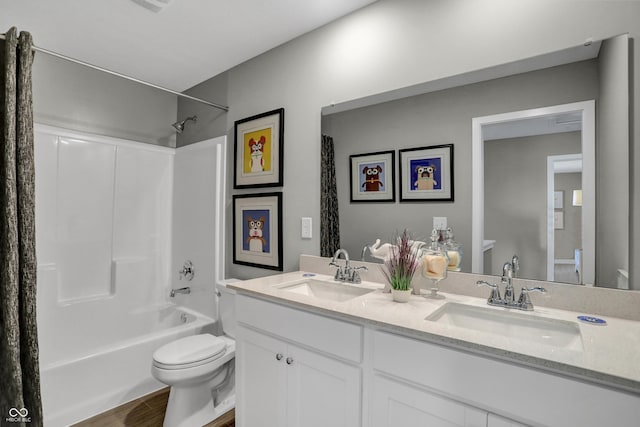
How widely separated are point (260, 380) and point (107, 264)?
1.77 m

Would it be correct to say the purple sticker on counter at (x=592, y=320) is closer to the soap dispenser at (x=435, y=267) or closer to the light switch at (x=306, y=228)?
the soap dispenser at (x=435, y=267)

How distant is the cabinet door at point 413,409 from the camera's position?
3.00ft

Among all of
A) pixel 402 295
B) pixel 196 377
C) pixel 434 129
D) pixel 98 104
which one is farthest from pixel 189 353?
pixel 98 104

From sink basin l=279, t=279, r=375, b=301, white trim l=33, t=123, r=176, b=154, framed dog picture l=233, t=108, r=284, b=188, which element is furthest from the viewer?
white trim l=33, t=123, r=176, b=154

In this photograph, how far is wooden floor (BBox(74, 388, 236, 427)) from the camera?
1.90 m

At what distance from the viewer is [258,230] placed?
2238 mm

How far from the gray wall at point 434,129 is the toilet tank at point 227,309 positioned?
88 centimetres

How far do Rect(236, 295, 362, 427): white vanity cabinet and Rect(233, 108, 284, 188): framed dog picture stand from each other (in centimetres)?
89

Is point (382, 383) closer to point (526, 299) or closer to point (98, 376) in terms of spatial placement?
point (526, 299)

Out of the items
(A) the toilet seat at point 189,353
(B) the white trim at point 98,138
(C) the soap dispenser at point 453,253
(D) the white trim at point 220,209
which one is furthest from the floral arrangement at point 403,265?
(B) the white trim at point 98,138

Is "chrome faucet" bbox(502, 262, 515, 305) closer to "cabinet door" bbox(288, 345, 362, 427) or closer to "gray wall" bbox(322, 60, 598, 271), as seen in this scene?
"gray wall" bbox(322, 60, 598, 271)

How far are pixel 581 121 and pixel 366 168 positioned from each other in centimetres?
89

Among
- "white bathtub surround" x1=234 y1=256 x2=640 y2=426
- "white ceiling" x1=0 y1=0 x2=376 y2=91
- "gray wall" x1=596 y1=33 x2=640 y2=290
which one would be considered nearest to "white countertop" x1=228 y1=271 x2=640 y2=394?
"white bathtub surround" x1=234 y1=256 x2=640 y2=426

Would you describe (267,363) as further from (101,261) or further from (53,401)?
(101,261)
